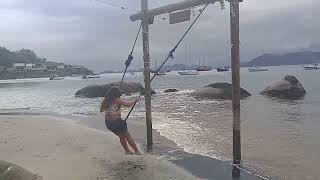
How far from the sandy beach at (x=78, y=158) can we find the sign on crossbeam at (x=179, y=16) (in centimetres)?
353

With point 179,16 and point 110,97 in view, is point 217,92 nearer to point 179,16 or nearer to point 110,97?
point 179,16

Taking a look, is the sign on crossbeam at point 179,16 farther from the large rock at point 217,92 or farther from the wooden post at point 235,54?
the large rock at point 217,92

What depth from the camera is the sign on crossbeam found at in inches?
448

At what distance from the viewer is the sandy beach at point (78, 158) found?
9578mm

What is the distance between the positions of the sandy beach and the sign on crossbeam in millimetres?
3525

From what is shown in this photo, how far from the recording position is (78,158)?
1123cm

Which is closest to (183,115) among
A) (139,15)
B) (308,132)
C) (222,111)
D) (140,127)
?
(222,111)

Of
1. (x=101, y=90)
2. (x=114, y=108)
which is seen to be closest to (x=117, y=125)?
(x=114, y=108)

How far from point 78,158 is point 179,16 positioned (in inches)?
171

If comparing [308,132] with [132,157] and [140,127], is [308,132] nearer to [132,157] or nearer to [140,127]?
[140,127]

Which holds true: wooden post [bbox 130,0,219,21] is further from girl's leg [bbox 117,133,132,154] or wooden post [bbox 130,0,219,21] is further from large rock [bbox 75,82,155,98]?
large rock [bbox 75,82,155,98]

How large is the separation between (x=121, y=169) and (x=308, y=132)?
10.8 m

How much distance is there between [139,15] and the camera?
13016 millimetres

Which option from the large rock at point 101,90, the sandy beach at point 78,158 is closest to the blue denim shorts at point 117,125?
the sandy beach at point 78,158
